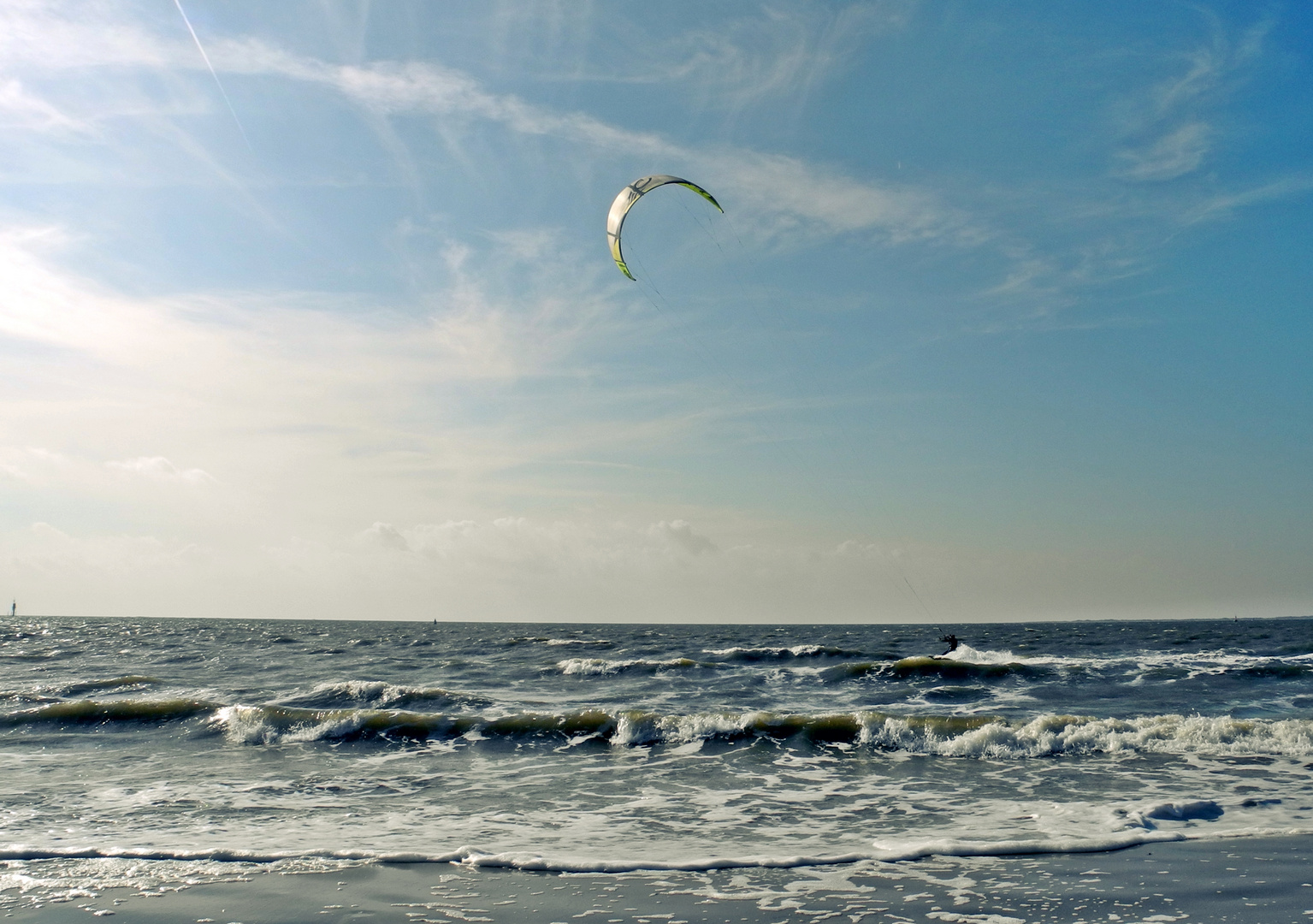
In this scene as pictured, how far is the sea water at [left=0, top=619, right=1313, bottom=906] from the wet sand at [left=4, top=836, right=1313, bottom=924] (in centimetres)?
37

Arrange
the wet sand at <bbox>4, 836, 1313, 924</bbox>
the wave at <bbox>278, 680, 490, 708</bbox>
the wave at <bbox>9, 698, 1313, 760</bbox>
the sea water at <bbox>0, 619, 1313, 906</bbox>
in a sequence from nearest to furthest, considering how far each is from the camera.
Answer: the wet sand at <bbox>4, 836, 1313, 924</bbox> → the sea water at <bbox>0, 619, 1313, 906</bbox> → the wave at <bbox>9, 698, 1313, 760</bbox> → the wave at <bbox>278, 680, 490, 708</bbox>

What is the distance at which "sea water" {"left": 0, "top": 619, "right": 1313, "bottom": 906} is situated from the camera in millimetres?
8688

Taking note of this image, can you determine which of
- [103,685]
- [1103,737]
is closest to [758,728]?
[1103,737]

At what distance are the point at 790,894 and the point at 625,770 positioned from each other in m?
6.74

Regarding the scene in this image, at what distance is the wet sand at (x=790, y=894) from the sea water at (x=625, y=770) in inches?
14.7

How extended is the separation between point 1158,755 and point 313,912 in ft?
45.4

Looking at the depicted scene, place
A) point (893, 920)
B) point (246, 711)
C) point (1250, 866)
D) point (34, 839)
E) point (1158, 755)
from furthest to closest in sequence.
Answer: point (246, 711) → point (1158, 755) → point (34, 839) → point (1250, 866) → point (893, 920)

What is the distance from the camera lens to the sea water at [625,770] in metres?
8.69

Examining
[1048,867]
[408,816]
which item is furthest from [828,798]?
[408,816]

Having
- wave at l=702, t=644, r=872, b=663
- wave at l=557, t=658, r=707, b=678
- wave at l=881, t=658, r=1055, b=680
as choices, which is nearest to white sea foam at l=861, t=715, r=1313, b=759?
wave at l=881, t=658, r=1055, b=680

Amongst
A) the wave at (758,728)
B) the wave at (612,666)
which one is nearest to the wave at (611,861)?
the wave at (758,728)

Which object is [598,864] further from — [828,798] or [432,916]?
[828,798]

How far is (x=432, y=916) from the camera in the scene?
6.68 m

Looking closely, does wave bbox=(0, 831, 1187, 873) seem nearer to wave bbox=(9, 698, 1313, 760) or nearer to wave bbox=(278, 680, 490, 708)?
wave bbox=(9, 698, 1313, 760)
